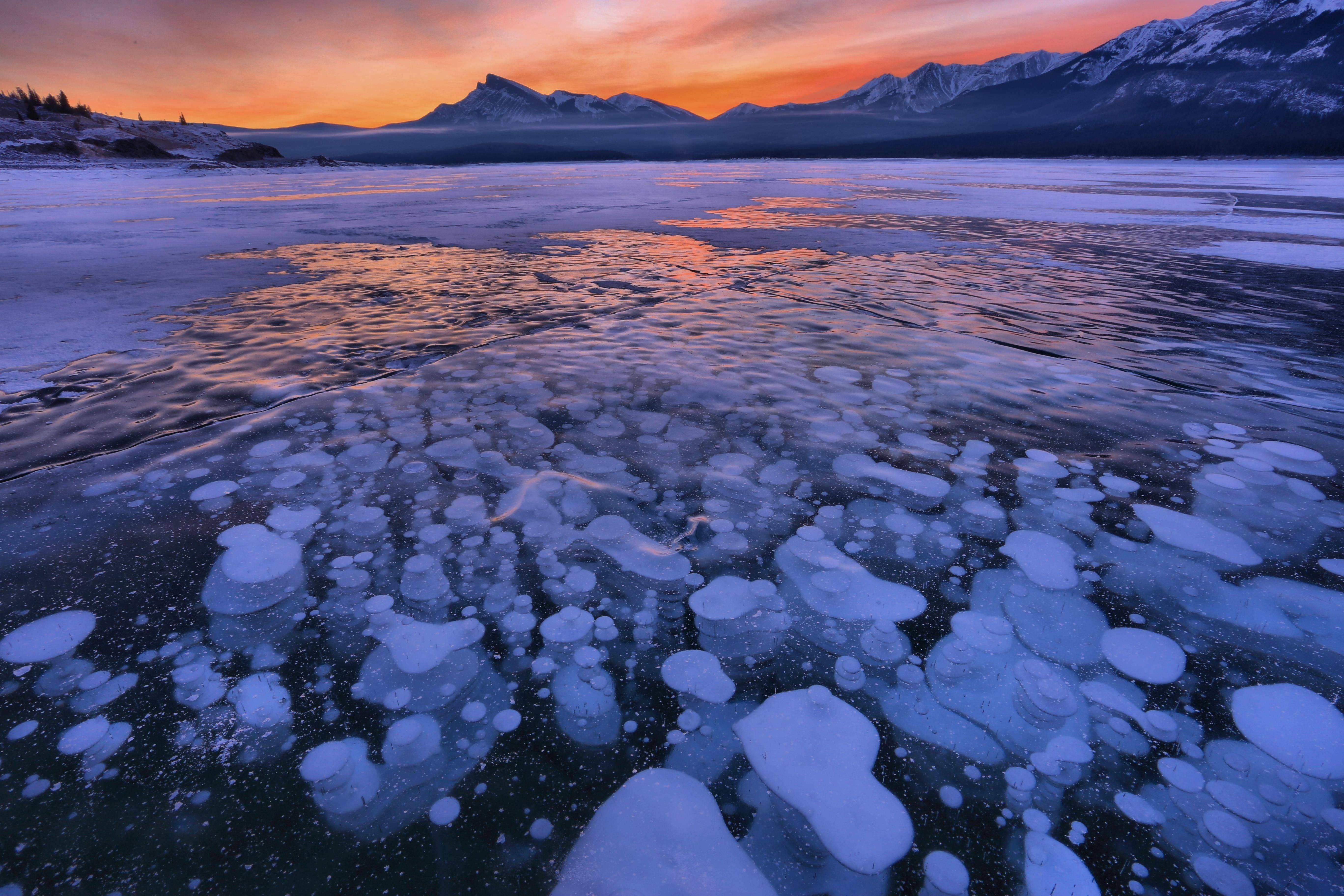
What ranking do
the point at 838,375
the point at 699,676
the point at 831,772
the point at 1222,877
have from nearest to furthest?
the point at 1222,877 < the point at 831,772 < the point at 699,676 < the point at 838,375

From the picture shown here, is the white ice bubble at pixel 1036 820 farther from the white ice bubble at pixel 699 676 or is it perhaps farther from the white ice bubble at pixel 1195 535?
the white ice bubble at pixel 1195 535

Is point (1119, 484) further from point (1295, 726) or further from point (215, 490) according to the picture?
point (215, 490)

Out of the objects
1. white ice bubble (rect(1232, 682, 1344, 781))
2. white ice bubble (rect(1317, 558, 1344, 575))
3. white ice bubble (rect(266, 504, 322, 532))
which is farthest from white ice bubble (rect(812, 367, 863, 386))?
Result: white ice bubble (rect(266, 504, 322, 532))

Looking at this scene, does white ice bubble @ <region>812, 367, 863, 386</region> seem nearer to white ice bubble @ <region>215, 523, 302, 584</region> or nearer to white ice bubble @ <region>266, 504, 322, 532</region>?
white ice bubble @ <region>266, 504, 322, 532</region>

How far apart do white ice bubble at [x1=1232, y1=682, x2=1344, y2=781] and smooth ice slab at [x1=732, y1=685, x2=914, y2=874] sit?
102 centimetres

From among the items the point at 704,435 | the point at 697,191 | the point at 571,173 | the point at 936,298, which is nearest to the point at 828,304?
the point at 936,298

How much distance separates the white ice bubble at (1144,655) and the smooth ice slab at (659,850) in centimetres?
131

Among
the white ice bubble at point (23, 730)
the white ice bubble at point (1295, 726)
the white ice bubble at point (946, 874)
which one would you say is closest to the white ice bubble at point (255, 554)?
the white ice bubble at point (23, 730)

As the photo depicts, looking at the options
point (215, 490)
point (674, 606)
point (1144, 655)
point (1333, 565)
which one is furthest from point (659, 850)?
point (1333, 565)

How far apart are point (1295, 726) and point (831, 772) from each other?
129cm

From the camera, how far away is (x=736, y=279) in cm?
656

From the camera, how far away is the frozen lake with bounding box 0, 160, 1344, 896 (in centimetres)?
126

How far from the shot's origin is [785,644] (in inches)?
69.7

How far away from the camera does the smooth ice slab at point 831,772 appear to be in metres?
1.26
